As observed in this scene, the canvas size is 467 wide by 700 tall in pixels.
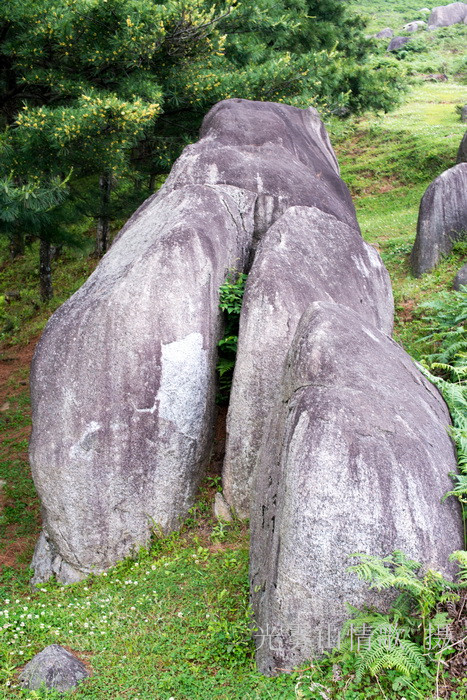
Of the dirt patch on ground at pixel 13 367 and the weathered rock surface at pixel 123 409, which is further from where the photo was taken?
the dirt patch on ground at pixel 13 367

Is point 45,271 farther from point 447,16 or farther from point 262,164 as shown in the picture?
point 447,16

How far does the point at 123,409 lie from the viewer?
760 cm

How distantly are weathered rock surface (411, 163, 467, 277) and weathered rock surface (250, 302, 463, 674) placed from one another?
11.5 metres

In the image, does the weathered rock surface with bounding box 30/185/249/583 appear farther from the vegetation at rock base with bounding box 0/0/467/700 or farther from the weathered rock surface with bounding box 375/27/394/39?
the weathered rock surface with bounding box 375/27/394/39

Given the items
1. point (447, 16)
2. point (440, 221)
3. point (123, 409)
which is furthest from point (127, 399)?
point (447, 16)

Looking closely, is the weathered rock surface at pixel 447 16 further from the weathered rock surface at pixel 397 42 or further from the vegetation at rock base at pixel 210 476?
the vegetation at rock base at pixel 210 476

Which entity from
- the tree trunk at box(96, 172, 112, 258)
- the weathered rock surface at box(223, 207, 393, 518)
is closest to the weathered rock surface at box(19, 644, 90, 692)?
the weathered rock surface at box(223, 207, 393, 518)

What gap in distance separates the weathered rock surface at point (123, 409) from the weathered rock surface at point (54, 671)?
196 centimetres

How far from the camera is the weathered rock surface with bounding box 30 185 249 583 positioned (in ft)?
24.9

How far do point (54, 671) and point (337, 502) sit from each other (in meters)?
2.81

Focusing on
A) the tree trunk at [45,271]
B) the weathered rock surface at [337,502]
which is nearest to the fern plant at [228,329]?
the weathered rock surface at [337,502]

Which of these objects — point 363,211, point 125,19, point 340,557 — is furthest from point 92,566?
point 363,211

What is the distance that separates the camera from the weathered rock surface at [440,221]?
16.6 meters

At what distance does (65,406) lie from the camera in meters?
7.63
